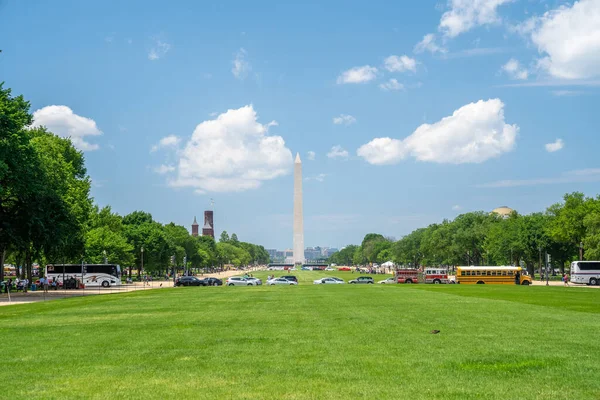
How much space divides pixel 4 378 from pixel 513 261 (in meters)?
121

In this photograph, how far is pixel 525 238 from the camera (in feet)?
364

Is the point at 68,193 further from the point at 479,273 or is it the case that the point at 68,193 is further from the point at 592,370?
the point at 592,370

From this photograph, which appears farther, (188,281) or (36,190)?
(188,281)

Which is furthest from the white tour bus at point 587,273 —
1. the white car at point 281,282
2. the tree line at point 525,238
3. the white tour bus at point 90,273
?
the white tour bus at point 90,273

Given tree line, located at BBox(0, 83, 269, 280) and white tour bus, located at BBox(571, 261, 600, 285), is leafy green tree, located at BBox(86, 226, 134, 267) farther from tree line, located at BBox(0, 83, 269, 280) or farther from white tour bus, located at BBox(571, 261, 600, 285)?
white tour bus, located at BBox(571, 261, 600, 285)

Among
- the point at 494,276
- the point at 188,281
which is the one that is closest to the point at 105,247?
the point at 188,281

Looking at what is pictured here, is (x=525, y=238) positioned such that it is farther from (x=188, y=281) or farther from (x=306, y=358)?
(x=306, y=358)

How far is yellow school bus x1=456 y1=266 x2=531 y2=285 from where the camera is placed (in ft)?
294

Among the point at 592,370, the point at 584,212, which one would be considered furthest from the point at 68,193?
the point at 584,212

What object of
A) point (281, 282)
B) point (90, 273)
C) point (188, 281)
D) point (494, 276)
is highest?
point (90, 273)

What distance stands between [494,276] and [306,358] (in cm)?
8054

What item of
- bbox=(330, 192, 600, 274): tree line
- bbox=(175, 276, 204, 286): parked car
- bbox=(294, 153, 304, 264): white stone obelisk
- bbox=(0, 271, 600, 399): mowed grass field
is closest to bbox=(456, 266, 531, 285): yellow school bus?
bbox=(330, 192, 600, 274): tree line

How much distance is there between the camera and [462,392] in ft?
40.1

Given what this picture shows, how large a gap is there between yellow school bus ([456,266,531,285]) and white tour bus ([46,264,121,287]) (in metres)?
49.1
